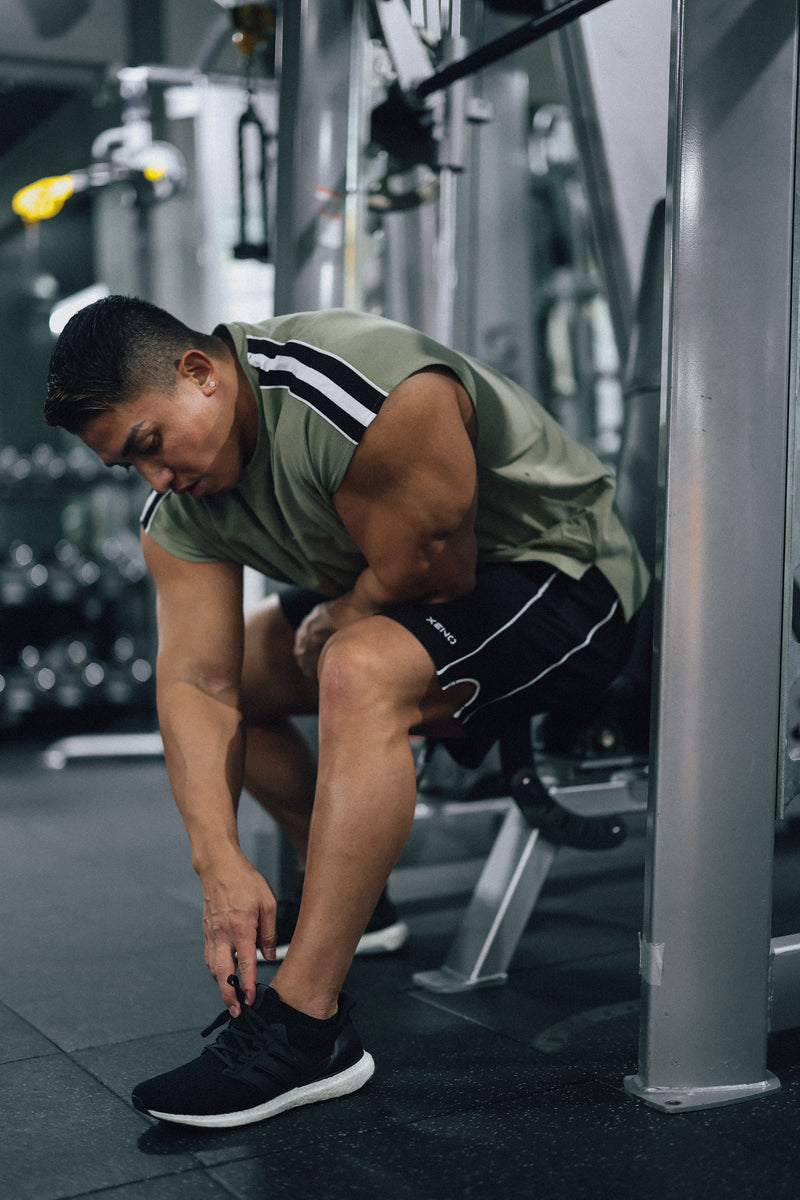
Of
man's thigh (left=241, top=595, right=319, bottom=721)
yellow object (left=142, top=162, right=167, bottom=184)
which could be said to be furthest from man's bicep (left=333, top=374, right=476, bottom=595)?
yellow object (left=142, top=162, right=167, bottom=184)

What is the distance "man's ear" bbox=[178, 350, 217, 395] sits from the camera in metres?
1.36

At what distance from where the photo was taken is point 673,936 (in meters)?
1.22

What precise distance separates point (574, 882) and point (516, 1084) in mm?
941

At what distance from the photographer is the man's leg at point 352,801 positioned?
1.23m

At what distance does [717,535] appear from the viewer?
123 centimetres

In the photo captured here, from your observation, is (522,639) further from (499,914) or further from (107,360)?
(107,360)

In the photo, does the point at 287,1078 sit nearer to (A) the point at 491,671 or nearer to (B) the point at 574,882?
(A) the point at 491,671

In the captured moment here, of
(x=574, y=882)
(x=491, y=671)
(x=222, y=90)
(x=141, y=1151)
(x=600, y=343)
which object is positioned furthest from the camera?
Result: (x=600, y=343)

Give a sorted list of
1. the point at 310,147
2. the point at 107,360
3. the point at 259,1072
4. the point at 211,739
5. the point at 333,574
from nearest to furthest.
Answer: the point at 259,1072 < the point at 107,360 < the point at 211,739 < the point at 333,574 < the point at 310,147

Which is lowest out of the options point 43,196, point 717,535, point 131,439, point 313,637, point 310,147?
point 313,637

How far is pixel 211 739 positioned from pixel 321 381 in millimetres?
448

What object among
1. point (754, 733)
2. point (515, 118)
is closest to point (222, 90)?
point (515, 118)

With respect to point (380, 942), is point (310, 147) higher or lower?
higher

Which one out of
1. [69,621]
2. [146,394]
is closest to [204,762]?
[146,394]
